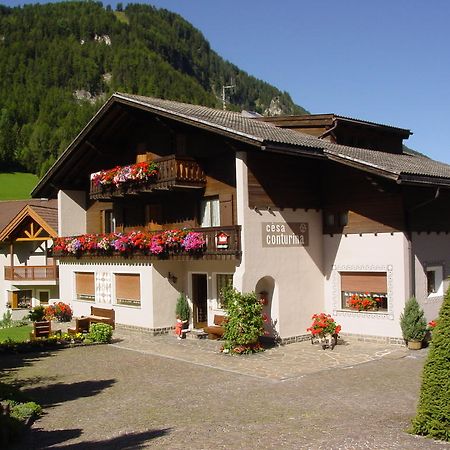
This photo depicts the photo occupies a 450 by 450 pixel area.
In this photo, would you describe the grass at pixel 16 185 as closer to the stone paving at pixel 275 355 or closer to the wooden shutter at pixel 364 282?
the stone paving at pixel 275 355

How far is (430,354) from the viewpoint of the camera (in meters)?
9.29

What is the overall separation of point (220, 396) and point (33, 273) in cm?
2138

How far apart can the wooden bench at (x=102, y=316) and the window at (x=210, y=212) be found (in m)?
5.44

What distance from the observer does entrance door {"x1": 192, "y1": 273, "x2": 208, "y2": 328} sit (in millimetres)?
21547

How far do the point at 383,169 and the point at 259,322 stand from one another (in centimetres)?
544

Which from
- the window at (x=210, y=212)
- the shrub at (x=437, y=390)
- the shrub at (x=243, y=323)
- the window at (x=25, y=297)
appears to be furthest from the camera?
the window at (x=25, y=297)

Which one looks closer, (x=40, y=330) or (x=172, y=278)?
(x=40, y=330)

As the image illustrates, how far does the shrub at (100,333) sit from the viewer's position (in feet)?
64.6

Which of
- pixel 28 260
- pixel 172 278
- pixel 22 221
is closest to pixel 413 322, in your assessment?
pixel 172 278

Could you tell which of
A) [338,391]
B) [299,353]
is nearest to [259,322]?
[299,353]

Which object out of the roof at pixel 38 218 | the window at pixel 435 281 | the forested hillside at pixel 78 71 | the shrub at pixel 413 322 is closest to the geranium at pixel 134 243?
the roof at pixel 38 218

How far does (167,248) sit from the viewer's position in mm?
19938

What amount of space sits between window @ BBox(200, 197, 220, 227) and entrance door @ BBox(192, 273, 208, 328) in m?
2.43

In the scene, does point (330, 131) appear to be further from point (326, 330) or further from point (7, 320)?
point (7, 320)
